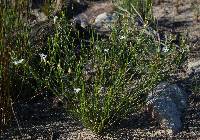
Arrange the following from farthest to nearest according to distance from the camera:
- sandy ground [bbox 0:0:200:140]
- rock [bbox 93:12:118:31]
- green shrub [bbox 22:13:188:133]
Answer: rock [bbox 93:12:118:31] → sandy ground [bbox 0:0:200:140] → green shrub [bbox 22:13:188:133]

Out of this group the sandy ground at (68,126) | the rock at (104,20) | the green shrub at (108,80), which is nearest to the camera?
the green shrub at (108,80)

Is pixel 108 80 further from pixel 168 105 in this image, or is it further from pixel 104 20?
pixel 104 20

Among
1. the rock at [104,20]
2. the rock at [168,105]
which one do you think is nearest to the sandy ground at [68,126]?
the rock at [168,105]

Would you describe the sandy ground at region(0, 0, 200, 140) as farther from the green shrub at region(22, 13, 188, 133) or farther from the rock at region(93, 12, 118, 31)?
the rock at region(93, 12, 118, 31)

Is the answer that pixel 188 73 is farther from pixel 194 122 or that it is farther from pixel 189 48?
pixel 194 122

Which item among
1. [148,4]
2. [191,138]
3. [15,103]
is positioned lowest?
[191,138]

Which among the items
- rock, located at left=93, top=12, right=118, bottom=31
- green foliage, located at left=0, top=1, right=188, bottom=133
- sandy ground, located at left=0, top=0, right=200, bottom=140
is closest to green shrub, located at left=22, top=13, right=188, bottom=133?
green foliage, located at left=0, top=1, right=188, bottom=133

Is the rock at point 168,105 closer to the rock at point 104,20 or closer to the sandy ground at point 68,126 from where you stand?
the sandy ground at point 68,126

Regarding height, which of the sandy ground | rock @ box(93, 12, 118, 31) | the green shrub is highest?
rock @ box(93, 12, 118, 31)

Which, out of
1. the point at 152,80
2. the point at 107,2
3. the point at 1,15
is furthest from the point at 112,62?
the point at 107,2
